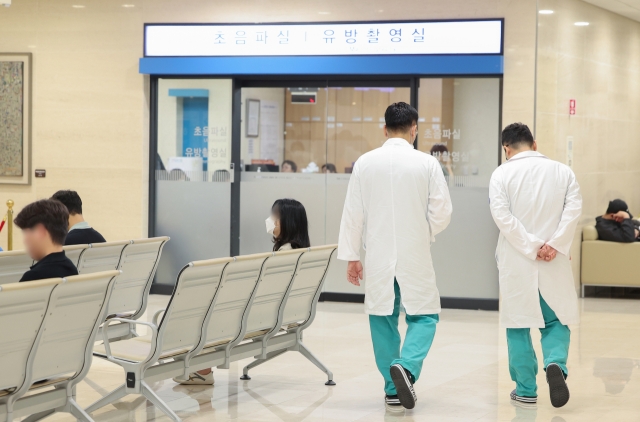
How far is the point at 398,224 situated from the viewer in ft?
17.8

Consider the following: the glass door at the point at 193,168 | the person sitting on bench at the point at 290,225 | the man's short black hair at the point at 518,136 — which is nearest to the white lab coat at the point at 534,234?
the man's short black hair at the point at 518,136

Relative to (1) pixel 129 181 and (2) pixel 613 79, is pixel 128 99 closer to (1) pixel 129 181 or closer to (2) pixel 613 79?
(1) pixel 129 181

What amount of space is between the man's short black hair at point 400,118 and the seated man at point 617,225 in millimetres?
6288

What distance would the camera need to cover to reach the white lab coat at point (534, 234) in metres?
5.51

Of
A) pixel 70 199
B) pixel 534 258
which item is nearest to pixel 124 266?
pixel 70 199

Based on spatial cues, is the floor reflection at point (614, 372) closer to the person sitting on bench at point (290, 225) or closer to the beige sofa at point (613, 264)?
the person sitting on bench at point (290, 225)

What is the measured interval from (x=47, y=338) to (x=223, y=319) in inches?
54.7

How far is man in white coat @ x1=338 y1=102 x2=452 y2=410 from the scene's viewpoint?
17.6 ft

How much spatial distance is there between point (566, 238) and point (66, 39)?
7.38 m

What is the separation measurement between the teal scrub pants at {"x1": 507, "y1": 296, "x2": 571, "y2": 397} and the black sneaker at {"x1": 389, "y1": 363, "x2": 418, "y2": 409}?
77cm

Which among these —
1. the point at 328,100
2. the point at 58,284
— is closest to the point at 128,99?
the point at 328,100

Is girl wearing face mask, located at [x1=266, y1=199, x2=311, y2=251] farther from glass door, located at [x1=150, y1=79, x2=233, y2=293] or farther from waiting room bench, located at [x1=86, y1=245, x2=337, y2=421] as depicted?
glass door, located at [x1=150, y1=79, x2=233, y2=293]

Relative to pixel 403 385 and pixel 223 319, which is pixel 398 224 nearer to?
pixel 403 385

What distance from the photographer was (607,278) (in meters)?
11.0
